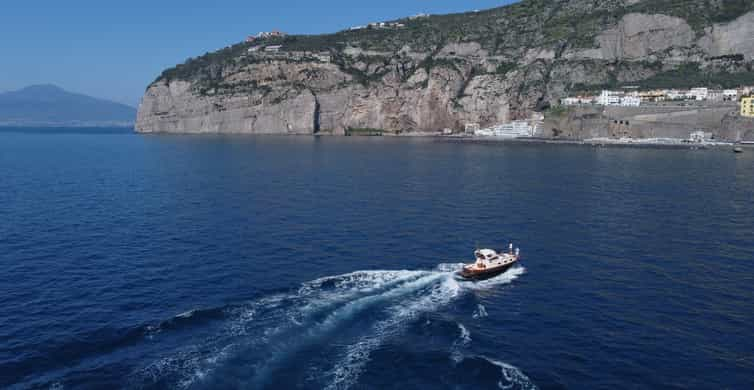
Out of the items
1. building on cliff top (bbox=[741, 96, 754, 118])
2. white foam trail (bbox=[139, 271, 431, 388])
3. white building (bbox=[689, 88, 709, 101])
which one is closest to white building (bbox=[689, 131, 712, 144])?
building on cliff top (bbox=[741, 96, 754, 118])

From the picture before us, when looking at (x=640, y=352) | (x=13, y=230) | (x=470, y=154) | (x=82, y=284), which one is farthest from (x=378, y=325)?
(x=470, y=154)

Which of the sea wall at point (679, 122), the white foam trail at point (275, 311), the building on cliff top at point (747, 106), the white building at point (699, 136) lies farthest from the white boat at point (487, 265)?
the building on cliff top at point (747, 106)

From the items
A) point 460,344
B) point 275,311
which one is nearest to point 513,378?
point 460,344

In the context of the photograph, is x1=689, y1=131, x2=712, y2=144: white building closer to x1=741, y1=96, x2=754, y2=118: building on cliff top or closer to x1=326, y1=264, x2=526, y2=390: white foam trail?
x1=741, y1=96, x2=754, y2=118: building on cliff top

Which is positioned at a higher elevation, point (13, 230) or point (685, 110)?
point (685, 110)

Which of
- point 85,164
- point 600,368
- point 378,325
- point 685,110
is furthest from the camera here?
point 685,110

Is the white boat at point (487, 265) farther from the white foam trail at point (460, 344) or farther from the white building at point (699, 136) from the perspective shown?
the white building at point (699, 136)

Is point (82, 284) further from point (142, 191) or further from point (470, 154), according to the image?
point (470, 154)
